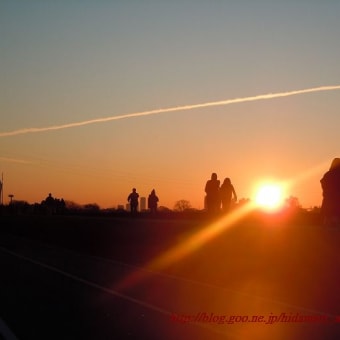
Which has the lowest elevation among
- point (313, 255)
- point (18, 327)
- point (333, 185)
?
point (18, 327)

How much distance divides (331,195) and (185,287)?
4.12 meters

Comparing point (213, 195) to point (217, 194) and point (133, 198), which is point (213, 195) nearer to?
point (217, 194)

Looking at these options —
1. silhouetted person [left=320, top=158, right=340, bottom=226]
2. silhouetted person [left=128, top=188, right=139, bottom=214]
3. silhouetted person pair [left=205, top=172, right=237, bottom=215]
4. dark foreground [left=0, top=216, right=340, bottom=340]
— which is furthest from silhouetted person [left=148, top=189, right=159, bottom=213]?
silhouetted person [left=320, top=158, right=340, bottom=226]

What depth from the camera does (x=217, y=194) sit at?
2872 cm

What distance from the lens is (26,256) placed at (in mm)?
24547

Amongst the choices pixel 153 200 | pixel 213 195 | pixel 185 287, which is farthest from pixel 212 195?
pixel 185 287

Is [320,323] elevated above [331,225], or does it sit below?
below

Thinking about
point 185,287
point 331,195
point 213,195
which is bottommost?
point 185,287

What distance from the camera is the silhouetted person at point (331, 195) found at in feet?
56.5

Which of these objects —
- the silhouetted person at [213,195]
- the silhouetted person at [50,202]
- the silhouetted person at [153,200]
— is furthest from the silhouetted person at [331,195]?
the silhouetted person at [50,202]

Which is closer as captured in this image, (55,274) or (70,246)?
(55,274)

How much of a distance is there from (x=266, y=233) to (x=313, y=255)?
6.12ft

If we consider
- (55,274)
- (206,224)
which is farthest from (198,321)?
(206,224)

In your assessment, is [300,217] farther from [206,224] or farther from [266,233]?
[266,233]
